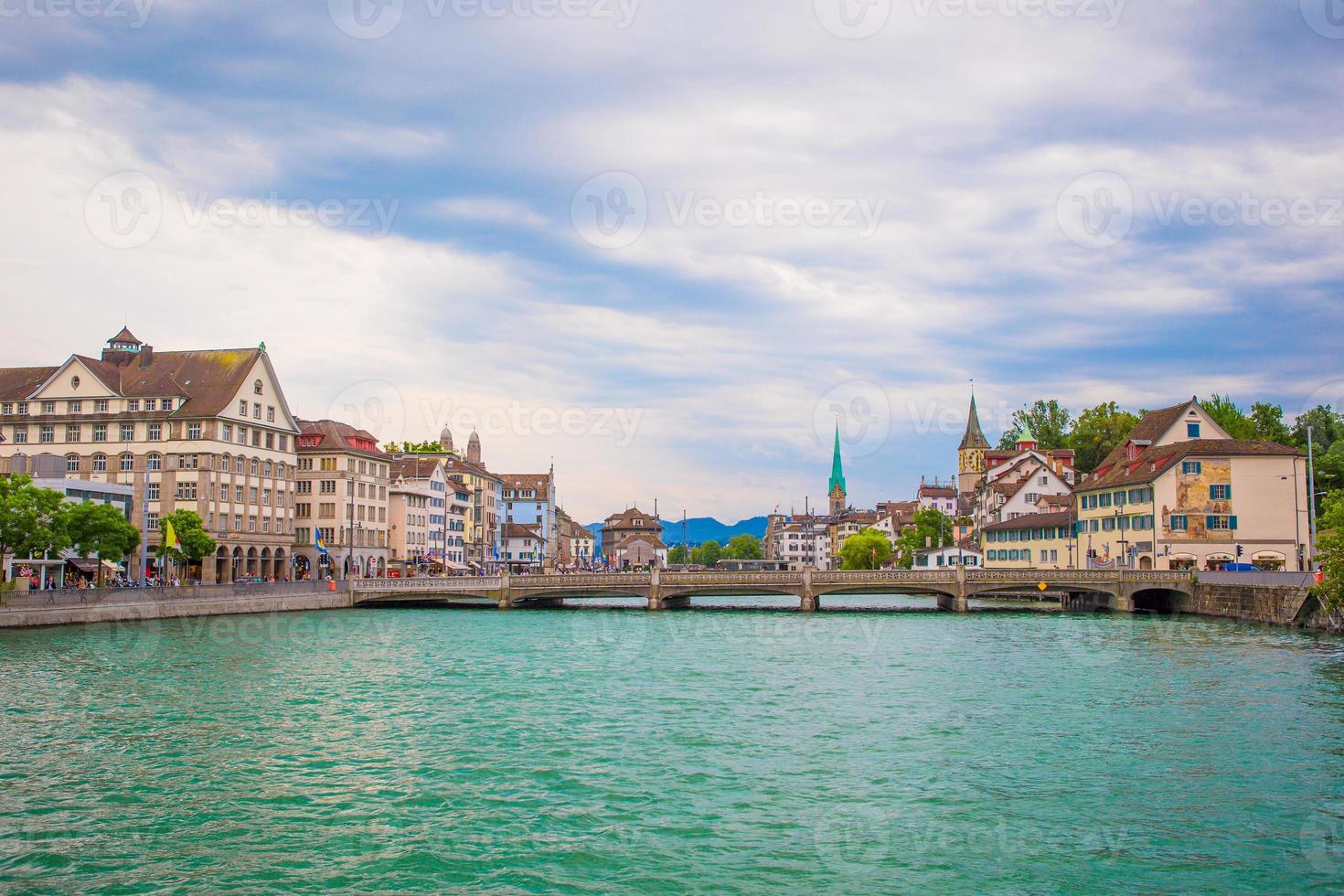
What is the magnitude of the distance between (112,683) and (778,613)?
5267 centimetres

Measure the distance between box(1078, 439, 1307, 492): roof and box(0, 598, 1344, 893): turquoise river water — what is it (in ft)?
101

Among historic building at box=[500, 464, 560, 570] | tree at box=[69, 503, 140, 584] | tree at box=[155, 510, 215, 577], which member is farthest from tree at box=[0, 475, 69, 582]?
historic building at box=[500, 464, 560, 570]

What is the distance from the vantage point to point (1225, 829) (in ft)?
61.7

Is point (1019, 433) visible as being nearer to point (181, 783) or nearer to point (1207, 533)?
point (1207, 533)

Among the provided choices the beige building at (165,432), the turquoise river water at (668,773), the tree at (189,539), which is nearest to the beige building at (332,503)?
the beige building at (165,432)

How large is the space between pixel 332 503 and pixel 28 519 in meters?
45.5

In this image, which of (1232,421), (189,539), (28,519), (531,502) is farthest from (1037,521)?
(531,502)

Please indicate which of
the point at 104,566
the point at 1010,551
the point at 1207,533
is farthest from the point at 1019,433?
the point at 104,566

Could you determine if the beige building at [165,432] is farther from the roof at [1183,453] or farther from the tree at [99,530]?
the roof at [1183,453]

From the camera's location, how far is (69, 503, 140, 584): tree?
193 ft

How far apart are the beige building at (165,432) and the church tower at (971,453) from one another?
113168 millimetres

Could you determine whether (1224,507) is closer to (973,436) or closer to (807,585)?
(807,585)

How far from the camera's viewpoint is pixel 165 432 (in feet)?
274

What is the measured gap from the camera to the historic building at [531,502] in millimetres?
178125
